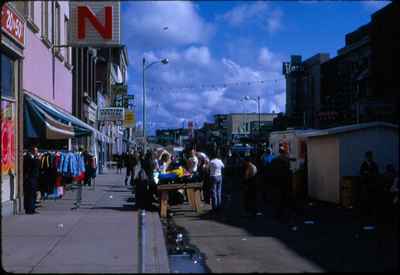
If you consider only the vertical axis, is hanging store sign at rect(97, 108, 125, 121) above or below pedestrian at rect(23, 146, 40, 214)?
above

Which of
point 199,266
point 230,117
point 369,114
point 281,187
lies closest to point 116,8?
point 281,187

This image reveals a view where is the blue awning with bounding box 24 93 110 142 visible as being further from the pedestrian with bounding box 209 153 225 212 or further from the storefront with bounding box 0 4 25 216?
the pedestrian with bounding box 209 153 225 212

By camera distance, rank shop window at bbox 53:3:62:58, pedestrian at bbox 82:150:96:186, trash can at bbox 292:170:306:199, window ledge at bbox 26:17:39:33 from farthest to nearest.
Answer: pedestrian at bbox 82:150:96:186
shop window at bbox 53:3:62:58
trash can at bbox 292:170:306:199
window ledge at bbox 26:17:39:33

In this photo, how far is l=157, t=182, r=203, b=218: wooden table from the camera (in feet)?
55.1

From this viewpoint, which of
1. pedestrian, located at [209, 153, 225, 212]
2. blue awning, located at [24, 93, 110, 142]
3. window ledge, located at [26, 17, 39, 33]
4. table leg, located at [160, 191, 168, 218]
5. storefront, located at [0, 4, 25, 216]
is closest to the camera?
storefront, located at [0, 4, 25, 216]

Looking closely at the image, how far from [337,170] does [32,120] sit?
8530mm

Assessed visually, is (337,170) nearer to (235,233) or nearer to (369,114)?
(235,233)

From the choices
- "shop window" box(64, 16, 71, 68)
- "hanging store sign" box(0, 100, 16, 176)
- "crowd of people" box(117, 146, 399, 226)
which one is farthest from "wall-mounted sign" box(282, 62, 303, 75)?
"hanging store sign" box(0, 100, 16, 176)

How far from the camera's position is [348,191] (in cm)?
1748

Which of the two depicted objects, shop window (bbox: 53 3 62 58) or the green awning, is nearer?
the green awning

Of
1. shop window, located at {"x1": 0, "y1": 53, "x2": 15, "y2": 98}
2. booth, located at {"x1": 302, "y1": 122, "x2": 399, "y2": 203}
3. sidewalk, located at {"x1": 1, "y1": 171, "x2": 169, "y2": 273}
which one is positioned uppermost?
shop window, located at {"x1": 0, "y1": 53, "x2": 15, "y2": 98}

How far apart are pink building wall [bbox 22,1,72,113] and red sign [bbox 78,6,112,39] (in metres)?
1.36

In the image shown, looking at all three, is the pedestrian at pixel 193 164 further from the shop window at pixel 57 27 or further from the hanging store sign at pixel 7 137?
the shop window at pixel 57 27

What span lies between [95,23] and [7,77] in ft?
13.2
